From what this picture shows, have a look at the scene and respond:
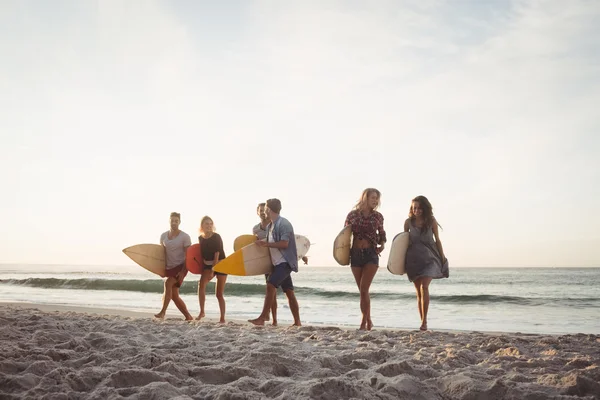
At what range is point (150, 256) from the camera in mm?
8445

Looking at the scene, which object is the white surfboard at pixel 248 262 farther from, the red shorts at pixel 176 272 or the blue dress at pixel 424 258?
the blue dress at pixel 424 258

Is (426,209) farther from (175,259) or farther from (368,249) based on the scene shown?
(175,259)

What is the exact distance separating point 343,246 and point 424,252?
102 cm

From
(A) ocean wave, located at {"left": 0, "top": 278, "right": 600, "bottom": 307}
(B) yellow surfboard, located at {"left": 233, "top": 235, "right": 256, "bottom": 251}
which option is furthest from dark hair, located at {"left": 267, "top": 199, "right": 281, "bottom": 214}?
(A) ocean wave, located at {"left": 0, "top": 278, "right": 600, "bottom": 307}

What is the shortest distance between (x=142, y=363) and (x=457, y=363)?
7.48ft

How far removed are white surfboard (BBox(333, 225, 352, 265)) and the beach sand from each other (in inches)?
57.0

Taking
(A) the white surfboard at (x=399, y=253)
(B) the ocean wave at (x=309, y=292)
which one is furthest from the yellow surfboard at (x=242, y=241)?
(B) the ocean wave at (x=309, y=292)

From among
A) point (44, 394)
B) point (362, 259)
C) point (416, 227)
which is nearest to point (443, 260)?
point (416, 227)

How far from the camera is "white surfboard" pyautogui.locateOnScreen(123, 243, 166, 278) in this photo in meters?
8.34

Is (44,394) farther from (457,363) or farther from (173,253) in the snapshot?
(173,253)

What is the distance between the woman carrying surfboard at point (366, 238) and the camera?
6.41m

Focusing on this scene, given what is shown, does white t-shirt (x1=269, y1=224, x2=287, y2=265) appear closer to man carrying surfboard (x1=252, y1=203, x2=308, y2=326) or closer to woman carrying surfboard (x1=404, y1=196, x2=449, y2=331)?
man carrying surfboard (x1=252, y1=203, x2=308, y2=326)

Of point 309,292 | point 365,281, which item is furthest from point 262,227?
point 309,292

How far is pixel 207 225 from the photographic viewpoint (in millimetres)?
7785
